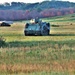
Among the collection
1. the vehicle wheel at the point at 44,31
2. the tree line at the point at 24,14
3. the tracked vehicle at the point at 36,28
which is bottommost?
the tree line at the point at 24,14

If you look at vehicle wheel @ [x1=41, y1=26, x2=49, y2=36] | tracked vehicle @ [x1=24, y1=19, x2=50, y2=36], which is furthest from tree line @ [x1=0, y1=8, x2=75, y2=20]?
tracked vehicle @ [x1=24, y1=19, x2=50, y2=36]

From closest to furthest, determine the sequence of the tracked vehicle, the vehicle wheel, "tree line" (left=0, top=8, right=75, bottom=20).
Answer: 1. the tracked vehicle
2. the vehicle wheel
3. "tree line" (left=0, top=8, right=75, bottom=20)

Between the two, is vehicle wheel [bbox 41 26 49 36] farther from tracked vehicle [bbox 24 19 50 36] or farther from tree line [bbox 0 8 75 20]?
tree line [bbox 0 8 75 20]

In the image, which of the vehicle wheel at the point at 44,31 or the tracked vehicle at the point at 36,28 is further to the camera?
the vehicle wheel at the point at 44,31

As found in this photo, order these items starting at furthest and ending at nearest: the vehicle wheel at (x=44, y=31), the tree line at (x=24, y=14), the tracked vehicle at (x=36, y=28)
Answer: the tree line at (x=24, y=14) → the vehicle wheel at (x=44, y=31) → the tracked vehicle at (x=36, y=28)

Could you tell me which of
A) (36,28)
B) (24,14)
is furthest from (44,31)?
(24,14)

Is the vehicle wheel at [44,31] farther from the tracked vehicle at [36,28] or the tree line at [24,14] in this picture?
the tree line at [24,14]

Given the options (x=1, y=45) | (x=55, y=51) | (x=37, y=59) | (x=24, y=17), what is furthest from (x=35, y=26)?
(x=24, y=17)

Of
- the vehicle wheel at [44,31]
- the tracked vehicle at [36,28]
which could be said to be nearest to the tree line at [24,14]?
the vehicle wheel at [44,31]

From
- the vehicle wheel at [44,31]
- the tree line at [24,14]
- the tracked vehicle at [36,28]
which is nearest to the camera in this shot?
the tracked vehicle at [36,28]

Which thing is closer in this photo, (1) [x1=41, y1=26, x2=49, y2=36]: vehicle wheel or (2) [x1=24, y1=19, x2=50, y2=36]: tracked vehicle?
(2) [x1=24, y1=19, x2=50, y2=36]: tracked vehicle

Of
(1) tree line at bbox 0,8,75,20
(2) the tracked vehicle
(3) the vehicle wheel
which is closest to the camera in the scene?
(2) the tracked vehicle

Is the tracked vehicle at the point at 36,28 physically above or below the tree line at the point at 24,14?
above

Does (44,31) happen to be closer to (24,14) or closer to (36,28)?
(36,28)
